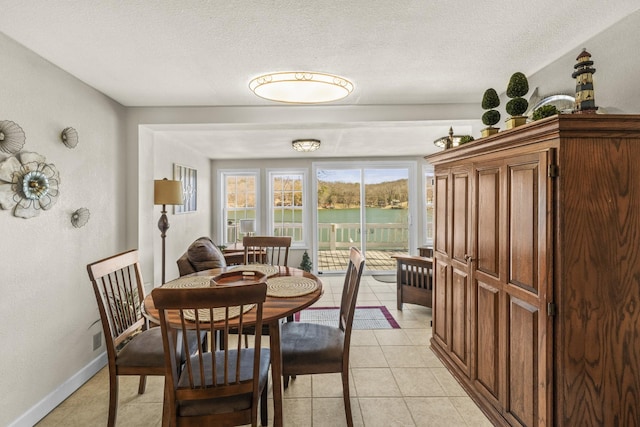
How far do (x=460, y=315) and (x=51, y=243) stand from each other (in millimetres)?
3000

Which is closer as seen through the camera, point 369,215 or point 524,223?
point 524,223

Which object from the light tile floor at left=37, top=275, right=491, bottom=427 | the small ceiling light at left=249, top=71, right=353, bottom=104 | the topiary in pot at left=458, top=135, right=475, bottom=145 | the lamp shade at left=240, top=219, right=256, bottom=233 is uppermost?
the small ceiling light at left=249, top=71, right=353, bottom=104

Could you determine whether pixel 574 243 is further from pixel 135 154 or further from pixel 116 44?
pixel 135 154

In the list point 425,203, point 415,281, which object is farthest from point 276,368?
point 425,203

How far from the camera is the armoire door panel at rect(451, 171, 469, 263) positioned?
7.92ft

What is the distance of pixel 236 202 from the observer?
6.84 meters

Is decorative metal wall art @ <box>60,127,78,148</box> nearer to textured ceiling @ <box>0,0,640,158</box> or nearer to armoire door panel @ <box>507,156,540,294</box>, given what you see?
textured ceiling @ <box>0,0,640,158</box>

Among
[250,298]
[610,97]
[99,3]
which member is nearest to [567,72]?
[610,97]

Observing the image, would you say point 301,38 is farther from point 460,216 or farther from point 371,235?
point 371,235

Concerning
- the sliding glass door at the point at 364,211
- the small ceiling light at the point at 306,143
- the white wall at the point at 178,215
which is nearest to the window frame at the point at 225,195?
the white wall at the point at 178,215

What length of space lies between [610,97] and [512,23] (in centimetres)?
75

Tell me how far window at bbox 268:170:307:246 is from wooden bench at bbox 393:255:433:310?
280 cm

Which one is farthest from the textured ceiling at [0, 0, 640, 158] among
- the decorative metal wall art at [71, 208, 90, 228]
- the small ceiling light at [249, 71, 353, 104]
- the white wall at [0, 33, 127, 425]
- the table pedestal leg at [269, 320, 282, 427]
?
the table pedestal leg at [269, 320, 282, 427]

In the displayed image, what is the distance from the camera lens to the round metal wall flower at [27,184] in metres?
1.99
